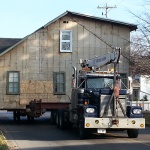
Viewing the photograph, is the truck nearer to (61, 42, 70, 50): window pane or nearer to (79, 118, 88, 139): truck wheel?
(79, 118, 88, 139): truck wheel

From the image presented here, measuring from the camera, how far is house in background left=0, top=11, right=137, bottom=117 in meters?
26.6

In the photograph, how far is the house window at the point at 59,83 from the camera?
1061 inches

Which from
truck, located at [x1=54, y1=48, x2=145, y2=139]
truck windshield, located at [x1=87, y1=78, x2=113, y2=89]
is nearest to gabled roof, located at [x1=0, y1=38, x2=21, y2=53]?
truck windshield, located at [x1=87, y1=78, x2=113, y2=89]

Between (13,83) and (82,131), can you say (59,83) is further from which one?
(82,131)

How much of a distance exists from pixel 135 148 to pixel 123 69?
1469 centimetres

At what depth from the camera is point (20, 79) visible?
26609mm

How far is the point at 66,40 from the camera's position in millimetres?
27500

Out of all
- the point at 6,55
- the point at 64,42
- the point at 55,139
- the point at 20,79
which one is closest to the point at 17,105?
the point at 20,79

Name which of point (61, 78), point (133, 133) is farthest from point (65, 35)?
point (133, 133)

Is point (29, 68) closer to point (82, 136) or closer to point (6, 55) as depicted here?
point (6, 55)

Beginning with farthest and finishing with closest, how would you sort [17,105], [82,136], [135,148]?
[17,105]
[82,136]
[135,148]

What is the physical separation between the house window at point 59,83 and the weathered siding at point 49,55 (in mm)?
262

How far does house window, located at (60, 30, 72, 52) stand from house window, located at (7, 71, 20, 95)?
3.53 m

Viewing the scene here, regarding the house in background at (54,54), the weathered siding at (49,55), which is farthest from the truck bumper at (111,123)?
the weathered siding at (49,55)
